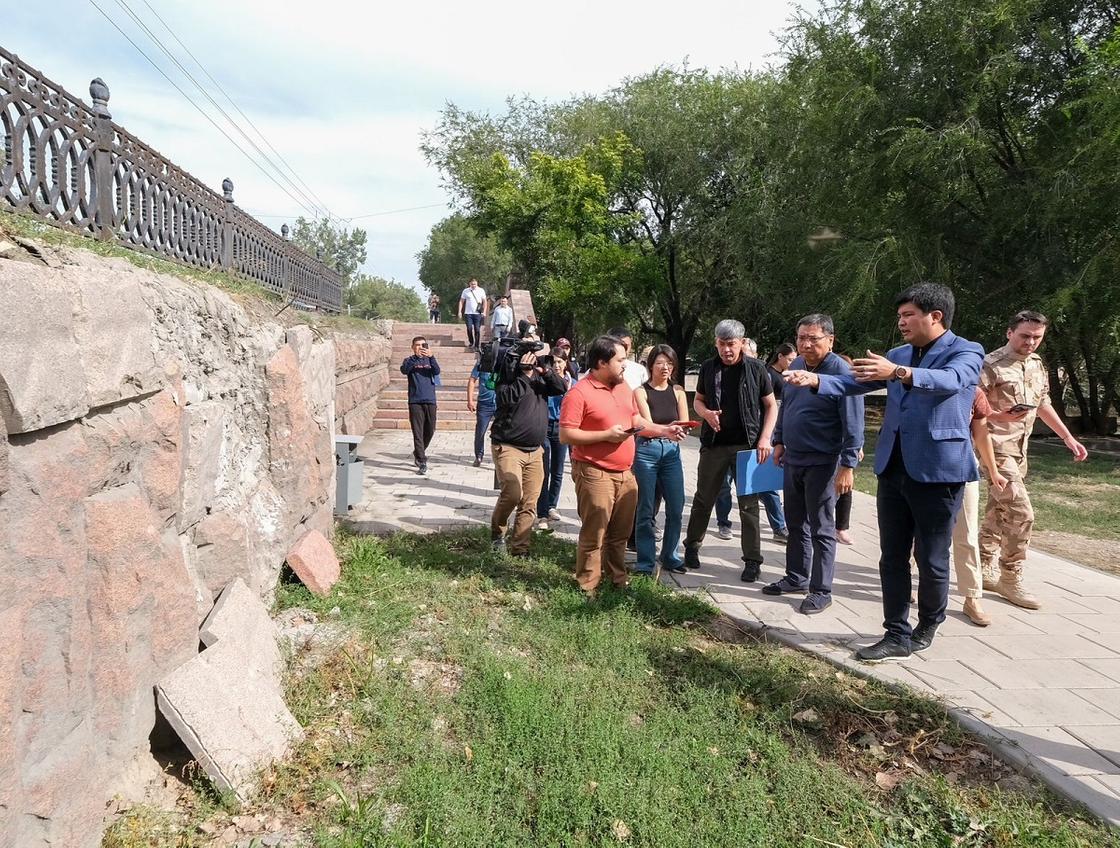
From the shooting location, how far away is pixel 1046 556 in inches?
247

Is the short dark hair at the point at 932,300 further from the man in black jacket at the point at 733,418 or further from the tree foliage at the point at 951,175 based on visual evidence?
the tree foliage at the point at 951,175

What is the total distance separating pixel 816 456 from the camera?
4637mm

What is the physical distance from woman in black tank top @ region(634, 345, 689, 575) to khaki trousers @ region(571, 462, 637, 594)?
1.03 feet

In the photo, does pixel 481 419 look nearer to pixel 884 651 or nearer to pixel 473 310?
pixel 884 651

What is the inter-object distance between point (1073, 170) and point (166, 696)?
1406cm

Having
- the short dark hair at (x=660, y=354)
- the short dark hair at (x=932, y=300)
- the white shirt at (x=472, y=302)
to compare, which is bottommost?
the short dark hair at (x=660, y=354)

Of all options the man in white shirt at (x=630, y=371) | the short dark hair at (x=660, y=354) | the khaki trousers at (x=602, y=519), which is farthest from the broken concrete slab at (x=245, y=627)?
the short dark hair at (x=660, y=354)

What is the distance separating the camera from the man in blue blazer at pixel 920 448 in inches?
141

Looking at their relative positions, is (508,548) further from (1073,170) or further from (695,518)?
(1073,170)

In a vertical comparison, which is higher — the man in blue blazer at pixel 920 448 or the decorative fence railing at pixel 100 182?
the decorative fence railing at pixel 100 182

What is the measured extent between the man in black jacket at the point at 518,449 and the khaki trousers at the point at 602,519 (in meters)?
0.85

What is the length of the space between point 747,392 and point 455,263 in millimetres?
50264

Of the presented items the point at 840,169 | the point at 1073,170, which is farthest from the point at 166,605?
the point at 840,169

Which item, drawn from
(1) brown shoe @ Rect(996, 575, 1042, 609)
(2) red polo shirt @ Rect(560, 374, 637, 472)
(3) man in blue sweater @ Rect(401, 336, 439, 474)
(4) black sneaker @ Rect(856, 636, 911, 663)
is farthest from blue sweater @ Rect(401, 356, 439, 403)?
(1) brown shoe @ Rect(996, 575, 1042, 609)
